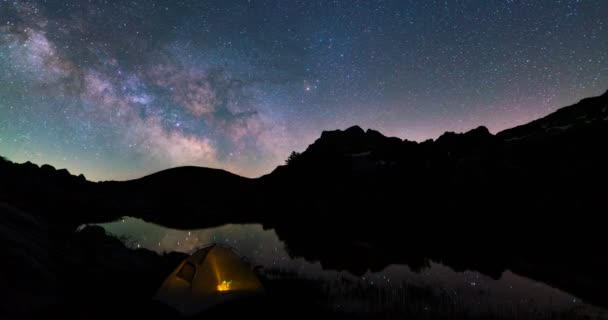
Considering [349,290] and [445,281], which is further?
[445,281]

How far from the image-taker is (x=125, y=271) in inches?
519

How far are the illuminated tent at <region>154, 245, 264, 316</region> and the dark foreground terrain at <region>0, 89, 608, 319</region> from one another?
1.73 ft

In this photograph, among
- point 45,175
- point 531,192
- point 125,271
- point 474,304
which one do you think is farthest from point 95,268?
point 45,175

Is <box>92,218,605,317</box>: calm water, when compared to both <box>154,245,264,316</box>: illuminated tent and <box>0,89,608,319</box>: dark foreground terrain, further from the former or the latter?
<box>154,245,264,316</box>: illuminated tent

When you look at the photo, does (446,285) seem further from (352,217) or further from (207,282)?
(352,217)

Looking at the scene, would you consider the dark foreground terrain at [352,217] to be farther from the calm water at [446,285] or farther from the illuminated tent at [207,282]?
the calm water at [446,285]

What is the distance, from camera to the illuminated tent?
393 inches

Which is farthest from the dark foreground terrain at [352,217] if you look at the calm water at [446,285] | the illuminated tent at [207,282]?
the calm water at [446,285]

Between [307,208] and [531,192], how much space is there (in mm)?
38983

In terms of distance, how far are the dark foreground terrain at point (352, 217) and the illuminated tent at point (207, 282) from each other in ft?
1.73

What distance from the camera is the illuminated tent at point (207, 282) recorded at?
32.8ft

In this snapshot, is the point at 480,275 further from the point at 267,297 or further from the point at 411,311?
the point at 267,297

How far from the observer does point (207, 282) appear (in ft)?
34.0

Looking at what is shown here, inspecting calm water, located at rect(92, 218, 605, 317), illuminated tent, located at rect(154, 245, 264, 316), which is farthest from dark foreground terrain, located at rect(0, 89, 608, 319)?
calm water, located at rect(92, 218, 605, 317)
